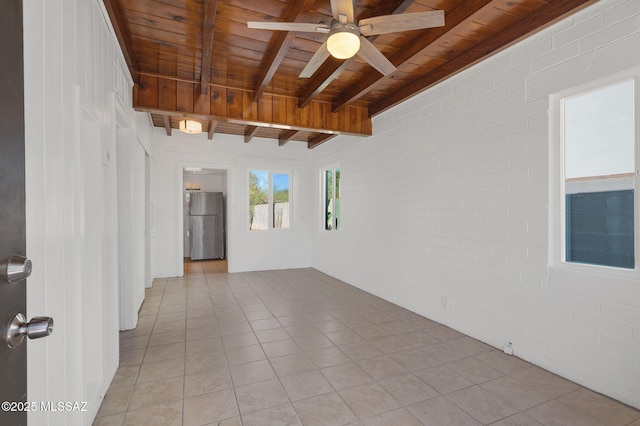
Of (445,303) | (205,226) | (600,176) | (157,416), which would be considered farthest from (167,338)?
(205,226)

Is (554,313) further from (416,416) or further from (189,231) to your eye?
(189,231)

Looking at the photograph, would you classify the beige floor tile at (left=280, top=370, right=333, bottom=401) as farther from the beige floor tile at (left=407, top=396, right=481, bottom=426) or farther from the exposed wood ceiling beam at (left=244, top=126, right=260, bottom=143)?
the exposed wood ceiling beam at (left=244, top=126, right=260, bottom=143)

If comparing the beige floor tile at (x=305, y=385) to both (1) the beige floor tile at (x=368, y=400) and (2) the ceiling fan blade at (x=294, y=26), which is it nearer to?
(1) the beige floor tile at (x=368, y=400)

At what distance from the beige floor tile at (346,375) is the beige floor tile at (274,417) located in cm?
43

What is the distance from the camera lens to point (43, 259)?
1.23 m

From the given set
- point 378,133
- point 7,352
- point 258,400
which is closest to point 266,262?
point 378,133

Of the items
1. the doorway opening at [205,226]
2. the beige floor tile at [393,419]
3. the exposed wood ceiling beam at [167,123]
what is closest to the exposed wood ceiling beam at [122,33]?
the exposed wood ceiling beam at [167,123]

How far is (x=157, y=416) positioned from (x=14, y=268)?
1.67m

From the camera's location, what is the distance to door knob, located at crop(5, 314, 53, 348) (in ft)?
2.59

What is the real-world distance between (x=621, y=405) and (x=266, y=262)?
219 inches

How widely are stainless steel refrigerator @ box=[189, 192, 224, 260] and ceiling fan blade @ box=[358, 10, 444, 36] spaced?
22.7 feet

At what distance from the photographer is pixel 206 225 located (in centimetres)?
807

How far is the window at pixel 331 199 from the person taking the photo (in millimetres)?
6047

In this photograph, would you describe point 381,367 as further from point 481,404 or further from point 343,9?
point 343,9
